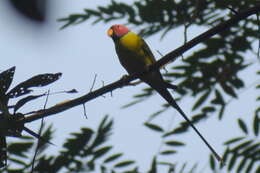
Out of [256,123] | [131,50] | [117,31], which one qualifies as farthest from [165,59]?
[117,31]

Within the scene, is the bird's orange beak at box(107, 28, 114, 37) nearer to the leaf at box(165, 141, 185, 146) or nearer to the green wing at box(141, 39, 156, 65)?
the green wing at box(141, 39, 156, 65)

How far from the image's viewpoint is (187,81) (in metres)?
3.11

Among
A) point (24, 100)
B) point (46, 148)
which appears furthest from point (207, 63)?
point (24, 100)

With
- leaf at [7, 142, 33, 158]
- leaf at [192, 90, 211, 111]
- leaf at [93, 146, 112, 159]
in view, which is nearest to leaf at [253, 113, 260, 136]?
leaf at [192, 90, 211, 111]

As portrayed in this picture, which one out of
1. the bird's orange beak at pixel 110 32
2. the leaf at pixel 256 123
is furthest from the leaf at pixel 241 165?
the bird's orange beak at pixel 110 32

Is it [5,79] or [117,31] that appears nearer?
[5,79]

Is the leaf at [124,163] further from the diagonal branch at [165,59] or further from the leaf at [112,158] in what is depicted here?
the diagonal branch at [165,59]

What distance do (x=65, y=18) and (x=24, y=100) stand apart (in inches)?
81.2

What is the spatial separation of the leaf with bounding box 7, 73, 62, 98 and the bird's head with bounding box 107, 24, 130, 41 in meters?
2.17

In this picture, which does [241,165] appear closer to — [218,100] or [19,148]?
[218,100]

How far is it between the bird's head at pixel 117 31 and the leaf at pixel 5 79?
2.21 metres

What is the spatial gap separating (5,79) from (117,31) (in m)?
2.28

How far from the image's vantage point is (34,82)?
4.57 feet

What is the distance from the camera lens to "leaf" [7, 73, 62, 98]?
4.57ft
